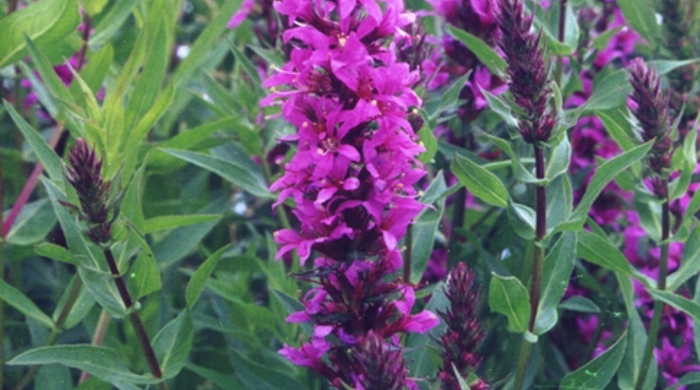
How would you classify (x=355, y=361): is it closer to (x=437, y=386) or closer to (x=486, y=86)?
(x=437, y=386)

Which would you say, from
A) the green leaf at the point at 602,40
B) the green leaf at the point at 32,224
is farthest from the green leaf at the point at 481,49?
the green leaf at the point at 32,224

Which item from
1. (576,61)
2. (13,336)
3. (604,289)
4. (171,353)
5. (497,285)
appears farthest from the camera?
(13,336)

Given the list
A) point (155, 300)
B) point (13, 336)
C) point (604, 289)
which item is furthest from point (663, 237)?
point (13, 336)

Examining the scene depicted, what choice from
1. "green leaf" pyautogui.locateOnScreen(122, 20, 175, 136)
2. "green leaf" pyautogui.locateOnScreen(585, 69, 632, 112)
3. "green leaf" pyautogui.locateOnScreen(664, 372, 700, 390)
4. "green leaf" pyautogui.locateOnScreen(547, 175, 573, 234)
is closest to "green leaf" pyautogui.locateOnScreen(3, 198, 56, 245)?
"green leaf" pyautogui.locateOnScreen(122, 20, 175, 136)

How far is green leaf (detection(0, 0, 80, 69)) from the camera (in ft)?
5.79

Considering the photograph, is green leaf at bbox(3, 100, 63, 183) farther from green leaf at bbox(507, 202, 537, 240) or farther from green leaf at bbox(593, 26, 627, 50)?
green leaf at bbox(593, 26, 627, 50)

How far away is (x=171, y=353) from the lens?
1.56 m

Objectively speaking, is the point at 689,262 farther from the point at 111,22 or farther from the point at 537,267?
the point at 111,22

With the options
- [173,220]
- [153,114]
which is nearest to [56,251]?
[173,220]

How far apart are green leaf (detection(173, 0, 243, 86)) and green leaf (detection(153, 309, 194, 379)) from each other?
22.9 inches

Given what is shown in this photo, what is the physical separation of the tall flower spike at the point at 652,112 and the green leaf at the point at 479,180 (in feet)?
0.93

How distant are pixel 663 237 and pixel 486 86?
492mm

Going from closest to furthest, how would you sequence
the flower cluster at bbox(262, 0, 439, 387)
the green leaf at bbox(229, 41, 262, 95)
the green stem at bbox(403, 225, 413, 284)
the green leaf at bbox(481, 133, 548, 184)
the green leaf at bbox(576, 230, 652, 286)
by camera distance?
the flower cluster at bbox(262, 0, 439, 387) → the green leaf at bbox(481, 133, 548, 184) → the green leaf at bbox(576, 230, 652, 286) → the green stem at bbox(403, 225, 413, 284) → the green leaf at bbox(229, 41, 262, 95)

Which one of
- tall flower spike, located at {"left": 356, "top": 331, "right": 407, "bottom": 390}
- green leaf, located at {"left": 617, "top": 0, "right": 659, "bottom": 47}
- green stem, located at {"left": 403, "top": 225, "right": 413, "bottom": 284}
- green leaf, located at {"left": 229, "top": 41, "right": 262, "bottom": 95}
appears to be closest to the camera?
tall flower spike, located at {"left": 356, "top": 331, "right": 407, "bottom": 390}
